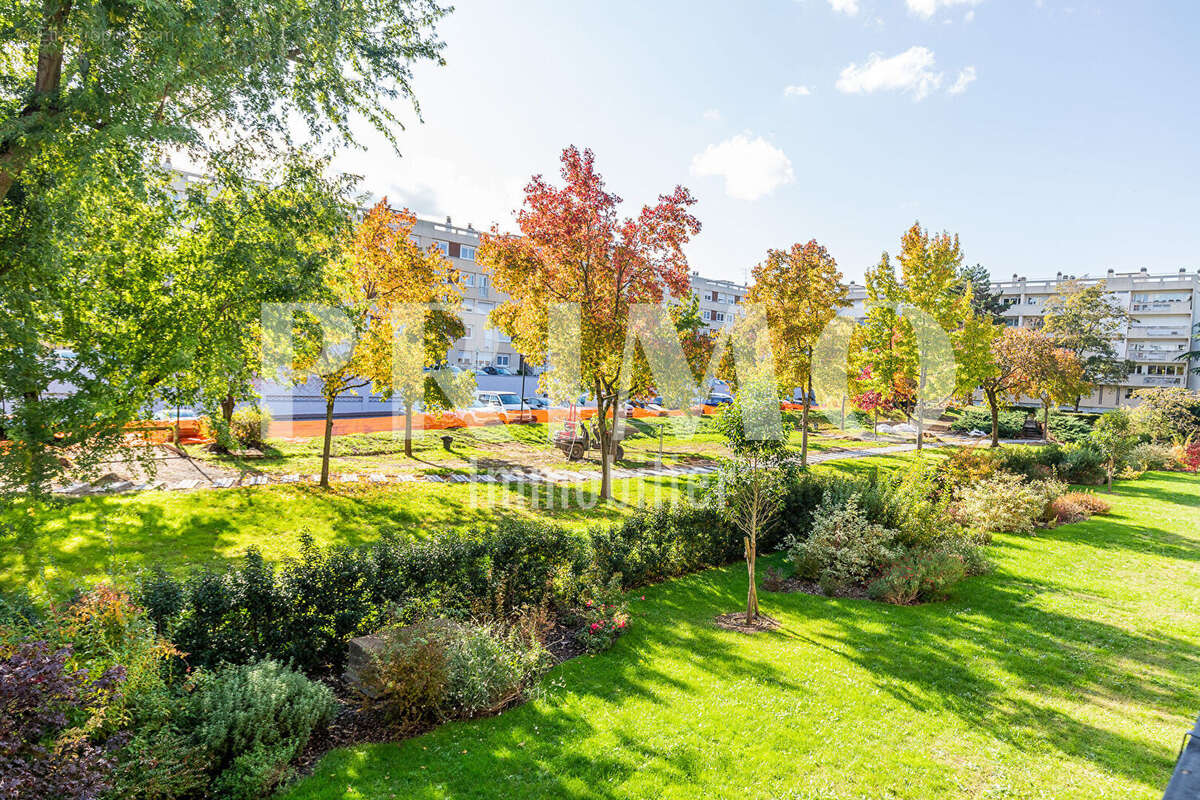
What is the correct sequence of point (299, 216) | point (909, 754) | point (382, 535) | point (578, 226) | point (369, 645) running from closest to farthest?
1. point (909, 754)
2. point (369, 645)
3. point (299, 216)
4. point (382, 535)
5. point (578, 226)

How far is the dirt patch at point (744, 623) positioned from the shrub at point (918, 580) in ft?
7.57

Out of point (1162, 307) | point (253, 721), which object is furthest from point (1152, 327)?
point (253, 721)

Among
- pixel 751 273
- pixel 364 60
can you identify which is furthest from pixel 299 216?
pixel 751 273

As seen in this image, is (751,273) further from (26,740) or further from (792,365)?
(26,740)

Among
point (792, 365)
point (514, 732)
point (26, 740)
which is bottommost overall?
point (514, 732)

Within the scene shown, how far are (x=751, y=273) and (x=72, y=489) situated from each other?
19.7 meters

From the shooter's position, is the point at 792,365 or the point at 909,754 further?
the point at 792,365

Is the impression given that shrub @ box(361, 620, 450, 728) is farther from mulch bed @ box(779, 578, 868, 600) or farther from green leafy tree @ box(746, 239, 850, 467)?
green leafy tree @ box(746, 239, 850, 467)

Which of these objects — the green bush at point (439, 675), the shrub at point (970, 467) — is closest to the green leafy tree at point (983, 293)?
the shrub at point (970, 467)

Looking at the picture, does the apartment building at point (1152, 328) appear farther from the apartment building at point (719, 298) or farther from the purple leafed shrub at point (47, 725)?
the purple leafed shrub at point (47, 725)

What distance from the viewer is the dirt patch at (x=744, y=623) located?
8391 millimetres

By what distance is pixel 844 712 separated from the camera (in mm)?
6023

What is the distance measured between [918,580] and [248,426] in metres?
19.0

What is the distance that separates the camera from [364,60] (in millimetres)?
9484
